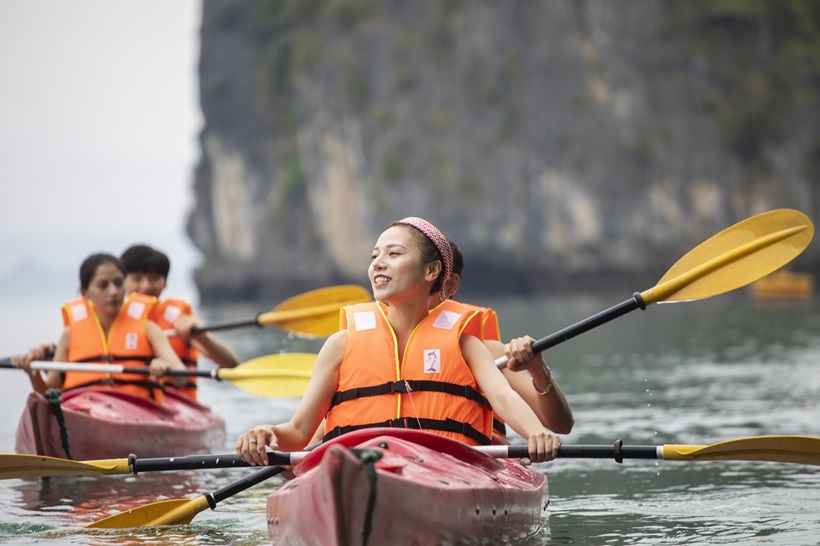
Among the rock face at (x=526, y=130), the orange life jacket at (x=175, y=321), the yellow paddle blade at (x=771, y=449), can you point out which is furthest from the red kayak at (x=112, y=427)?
the rock face at (x=526, y=130)

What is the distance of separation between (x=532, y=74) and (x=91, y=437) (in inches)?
1646

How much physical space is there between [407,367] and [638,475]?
10.6ft

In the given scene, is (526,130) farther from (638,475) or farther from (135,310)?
(638,475)

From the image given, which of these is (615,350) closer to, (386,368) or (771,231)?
(771,231)

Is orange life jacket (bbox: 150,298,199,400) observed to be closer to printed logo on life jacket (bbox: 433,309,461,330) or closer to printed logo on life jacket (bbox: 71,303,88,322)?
printed logo on life jacket (bbox: 71,303,88,322)

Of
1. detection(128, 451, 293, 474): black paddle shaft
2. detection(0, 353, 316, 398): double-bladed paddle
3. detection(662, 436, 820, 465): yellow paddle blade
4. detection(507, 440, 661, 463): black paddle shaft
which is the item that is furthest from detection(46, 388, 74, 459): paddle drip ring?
detection(662, 436, 820, 465): yellow paddle blade

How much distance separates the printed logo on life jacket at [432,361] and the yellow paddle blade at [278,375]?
9.38 feet

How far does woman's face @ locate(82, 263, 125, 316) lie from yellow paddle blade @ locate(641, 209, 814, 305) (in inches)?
143

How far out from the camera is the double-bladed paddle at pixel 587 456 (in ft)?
15.1

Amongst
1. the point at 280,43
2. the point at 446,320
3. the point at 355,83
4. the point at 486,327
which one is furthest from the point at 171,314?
the point at 280,43

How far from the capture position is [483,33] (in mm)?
48875

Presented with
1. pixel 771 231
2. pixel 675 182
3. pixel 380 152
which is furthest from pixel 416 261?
pixel 380 152

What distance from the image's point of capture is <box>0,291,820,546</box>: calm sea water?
222 inches

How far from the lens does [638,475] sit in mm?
7418
